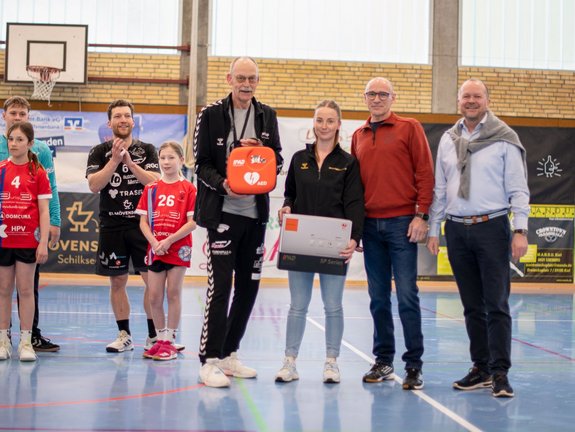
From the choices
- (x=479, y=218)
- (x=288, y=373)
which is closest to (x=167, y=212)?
(x=288, y=373)

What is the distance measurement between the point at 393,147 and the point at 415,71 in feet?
32.1

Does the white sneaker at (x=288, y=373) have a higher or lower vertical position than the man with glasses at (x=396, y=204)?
lower

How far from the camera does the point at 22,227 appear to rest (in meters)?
5.10

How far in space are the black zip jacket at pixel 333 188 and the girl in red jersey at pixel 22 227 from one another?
1.87 metres

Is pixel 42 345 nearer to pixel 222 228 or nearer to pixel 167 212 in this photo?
pixel 167 212

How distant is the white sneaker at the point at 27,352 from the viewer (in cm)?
505

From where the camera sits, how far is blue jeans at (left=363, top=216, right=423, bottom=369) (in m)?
4.57

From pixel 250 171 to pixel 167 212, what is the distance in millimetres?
1346

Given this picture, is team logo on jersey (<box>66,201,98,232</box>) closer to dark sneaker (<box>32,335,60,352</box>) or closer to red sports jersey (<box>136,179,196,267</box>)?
dark sneaker (<box>32,335,60,352</box>)

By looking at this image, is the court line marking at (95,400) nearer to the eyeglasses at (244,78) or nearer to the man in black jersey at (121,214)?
the man in black jersey at (121,214)

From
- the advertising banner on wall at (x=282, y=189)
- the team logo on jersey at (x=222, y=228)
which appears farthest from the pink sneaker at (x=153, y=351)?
the advertising banner on wall at (x=282, y=189)

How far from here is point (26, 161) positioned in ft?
17.1

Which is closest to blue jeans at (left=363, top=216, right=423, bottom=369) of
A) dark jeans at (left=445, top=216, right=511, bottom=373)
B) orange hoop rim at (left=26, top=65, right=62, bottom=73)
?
dark jeans at (left=445, top=216, right=511, bottom=373)

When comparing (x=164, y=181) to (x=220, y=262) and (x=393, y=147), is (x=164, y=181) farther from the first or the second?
(x=393, y=147)
